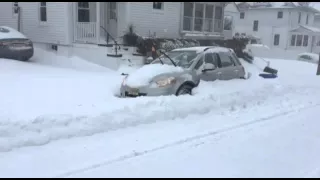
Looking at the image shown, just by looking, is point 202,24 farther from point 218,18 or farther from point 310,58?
point 310,58

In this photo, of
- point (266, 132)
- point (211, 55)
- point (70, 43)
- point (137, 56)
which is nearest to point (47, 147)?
point (266, 132)

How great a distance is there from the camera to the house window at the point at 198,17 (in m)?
25.0

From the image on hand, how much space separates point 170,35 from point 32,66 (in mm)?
9876

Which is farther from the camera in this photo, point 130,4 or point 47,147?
point 130,4

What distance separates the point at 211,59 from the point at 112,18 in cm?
1177

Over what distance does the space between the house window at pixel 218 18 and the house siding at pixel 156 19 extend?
497cm

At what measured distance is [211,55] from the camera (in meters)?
10.8

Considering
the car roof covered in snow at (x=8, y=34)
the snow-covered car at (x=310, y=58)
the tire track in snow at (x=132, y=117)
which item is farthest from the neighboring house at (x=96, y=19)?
the snow-covered car at (x=310, y=58)

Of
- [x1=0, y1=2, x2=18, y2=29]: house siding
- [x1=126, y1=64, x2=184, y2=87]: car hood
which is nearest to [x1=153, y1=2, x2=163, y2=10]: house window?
[x1=0, y1=2, x2=18, y2=29]: house siding

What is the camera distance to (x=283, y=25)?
46.7m

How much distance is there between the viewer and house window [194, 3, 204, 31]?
25.0 meters

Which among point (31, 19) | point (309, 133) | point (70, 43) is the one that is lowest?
point (309, 133)

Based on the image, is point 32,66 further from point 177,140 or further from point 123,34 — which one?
point 177,140

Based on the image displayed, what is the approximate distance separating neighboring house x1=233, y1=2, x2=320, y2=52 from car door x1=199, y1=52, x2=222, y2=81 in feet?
117
